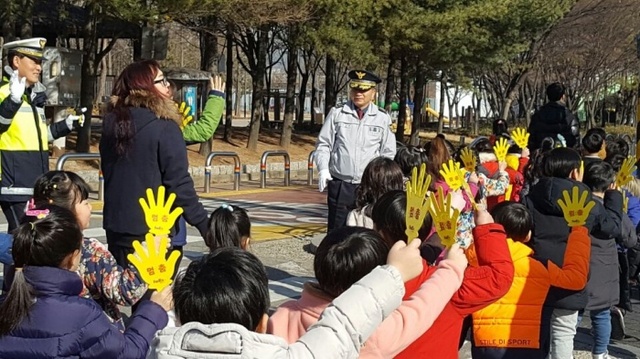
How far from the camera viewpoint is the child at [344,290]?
2.83 metres

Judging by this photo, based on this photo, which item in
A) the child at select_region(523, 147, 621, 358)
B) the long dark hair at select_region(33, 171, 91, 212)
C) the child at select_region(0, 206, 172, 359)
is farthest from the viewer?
the child at select_region(523, 147, 621, 358)

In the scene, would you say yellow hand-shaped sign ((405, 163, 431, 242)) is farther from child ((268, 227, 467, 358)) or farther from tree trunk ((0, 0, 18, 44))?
tree trunk ((0, 0, 18, 44))

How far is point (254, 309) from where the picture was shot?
2.43 m

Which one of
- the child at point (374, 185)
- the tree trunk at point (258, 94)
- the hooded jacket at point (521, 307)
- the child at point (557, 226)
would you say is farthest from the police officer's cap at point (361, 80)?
the tree trunk at point (258, 94)

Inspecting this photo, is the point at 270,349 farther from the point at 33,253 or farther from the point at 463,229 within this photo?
the point at 463,229

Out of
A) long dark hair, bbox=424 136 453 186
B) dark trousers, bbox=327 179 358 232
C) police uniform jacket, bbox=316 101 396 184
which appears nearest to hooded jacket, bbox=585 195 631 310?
long dark hair, bbox=424 136 453 186

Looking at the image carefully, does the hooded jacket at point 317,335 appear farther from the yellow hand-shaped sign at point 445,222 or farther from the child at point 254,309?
the yellow hand-shaped sign at point 445,222

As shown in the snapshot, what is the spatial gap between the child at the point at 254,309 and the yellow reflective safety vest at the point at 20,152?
146 inches

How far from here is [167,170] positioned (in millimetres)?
4578

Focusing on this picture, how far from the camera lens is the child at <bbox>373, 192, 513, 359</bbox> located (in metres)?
3.26

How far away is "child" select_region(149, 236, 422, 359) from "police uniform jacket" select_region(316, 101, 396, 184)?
3779 mm

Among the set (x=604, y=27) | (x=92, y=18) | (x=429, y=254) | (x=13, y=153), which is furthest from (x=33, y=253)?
(x=604, y=27)

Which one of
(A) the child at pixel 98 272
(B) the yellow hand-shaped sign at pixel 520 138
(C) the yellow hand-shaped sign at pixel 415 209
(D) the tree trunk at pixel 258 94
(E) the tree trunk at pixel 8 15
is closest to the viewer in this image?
(C) the yellow hand-shaped sign at pixel 415 209

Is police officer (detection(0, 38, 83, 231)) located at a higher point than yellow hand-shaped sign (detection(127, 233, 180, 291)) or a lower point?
higher
